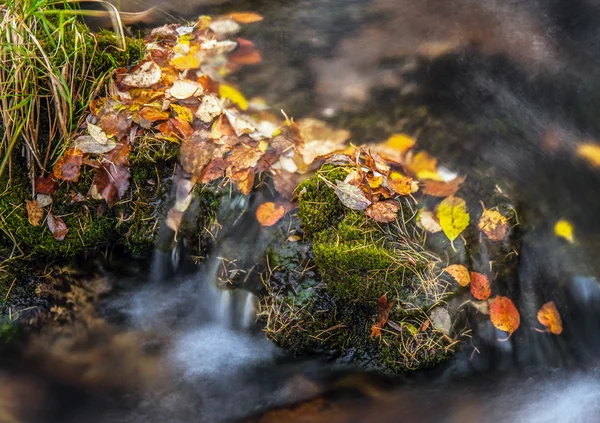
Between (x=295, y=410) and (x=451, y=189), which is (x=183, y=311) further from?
(x=451, y=189)

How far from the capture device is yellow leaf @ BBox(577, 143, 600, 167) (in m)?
3.16

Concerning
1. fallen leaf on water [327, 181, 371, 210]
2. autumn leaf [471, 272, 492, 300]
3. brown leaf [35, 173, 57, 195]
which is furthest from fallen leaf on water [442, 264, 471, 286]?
brown leaf [35, 173, 57, 195]

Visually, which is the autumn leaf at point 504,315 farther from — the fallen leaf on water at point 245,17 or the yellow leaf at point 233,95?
the fallen leaf on water at point 245,17

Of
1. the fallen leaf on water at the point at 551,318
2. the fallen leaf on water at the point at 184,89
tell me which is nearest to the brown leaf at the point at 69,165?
the fallen leaf on water at the point at 184,89

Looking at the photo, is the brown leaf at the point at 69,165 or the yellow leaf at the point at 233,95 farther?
the yellow leaf at the point at 233,95

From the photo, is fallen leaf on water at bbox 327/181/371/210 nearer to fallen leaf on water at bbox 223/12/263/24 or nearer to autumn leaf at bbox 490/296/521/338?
autumn leaf at bbox 490/296/521/338

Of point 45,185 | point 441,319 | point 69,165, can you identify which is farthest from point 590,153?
point 45,185

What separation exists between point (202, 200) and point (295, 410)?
1224 millimetres

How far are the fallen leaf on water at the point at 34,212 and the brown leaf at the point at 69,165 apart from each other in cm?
19

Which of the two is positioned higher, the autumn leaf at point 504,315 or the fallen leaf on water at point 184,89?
the fallen leaf on water at point 184,89

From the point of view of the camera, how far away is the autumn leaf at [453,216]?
2852 mm

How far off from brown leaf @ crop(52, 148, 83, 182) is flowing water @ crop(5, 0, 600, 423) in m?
0.63

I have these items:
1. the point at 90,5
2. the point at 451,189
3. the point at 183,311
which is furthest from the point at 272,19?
the point at 183,311

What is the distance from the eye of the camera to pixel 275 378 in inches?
106
